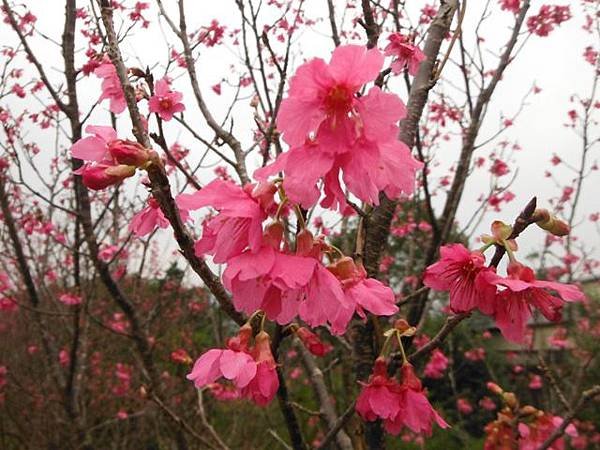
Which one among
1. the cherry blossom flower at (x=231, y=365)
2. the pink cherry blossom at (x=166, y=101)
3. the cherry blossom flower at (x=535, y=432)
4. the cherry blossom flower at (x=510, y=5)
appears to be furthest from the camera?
the cherry blossom flower at (x=510, y=5)

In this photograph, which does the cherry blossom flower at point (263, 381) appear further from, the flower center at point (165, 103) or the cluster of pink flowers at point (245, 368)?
the flower center at point (165, 103)

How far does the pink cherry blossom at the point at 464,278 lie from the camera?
0.97 m

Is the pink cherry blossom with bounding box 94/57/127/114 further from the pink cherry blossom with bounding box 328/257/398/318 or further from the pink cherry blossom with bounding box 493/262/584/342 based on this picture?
the pink cherry blossom with bounding box 493/262/584/342

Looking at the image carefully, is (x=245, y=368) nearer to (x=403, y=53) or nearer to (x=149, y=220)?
(x=149, y=220)

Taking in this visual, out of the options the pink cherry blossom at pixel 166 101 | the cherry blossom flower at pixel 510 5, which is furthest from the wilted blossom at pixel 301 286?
the cherry blossom flower at pixel 510 5

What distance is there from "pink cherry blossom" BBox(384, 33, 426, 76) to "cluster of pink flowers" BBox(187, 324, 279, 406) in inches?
46.8

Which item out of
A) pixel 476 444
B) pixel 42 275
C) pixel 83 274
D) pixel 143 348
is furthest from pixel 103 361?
pixel 476 444

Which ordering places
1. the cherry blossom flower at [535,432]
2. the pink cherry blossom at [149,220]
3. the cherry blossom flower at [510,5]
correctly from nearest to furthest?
the pink cherry blossom at [149,220]
the cherry blossom flower at [535,432]
the cherry blossom flower at [510,5]

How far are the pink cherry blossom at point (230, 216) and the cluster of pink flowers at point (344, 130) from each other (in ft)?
0.18

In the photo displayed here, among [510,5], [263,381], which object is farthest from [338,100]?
[510,5]

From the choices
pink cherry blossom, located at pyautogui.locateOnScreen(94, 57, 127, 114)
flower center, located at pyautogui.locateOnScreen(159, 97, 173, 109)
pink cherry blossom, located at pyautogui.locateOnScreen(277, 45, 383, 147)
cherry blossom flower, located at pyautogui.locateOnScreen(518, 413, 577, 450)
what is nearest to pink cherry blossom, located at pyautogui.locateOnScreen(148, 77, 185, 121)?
flower center, located at pyautogui.locateOnScreen(159, 97, 173, 109)

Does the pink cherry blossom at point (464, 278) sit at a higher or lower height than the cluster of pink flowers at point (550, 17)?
lower

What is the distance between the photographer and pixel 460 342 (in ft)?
33.2

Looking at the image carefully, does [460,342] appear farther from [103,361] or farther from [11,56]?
[11,56]
